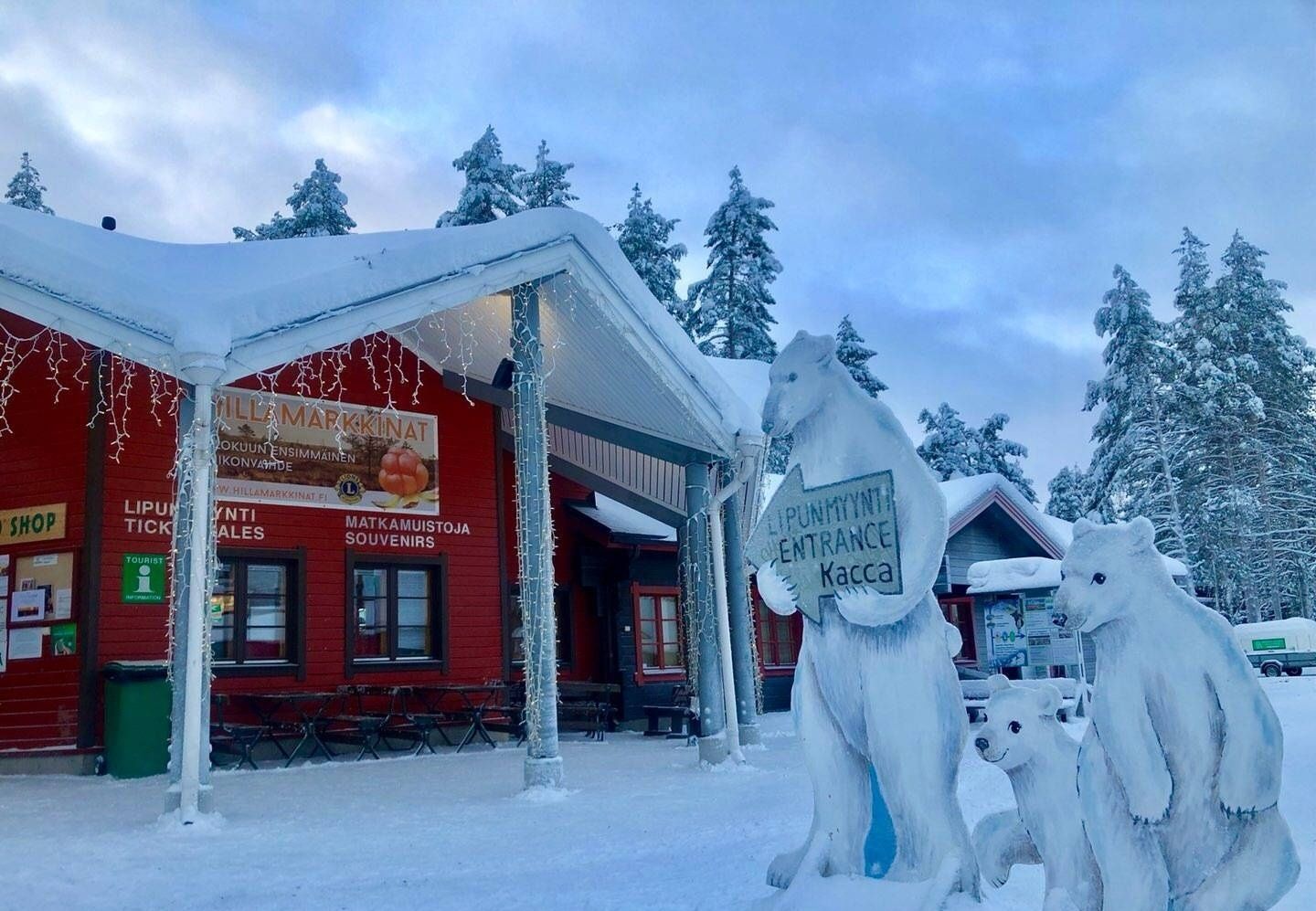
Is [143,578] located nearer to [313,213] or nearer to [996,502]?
[996,502]

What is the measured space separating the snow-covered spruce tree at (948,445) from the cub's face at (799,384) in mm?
30963

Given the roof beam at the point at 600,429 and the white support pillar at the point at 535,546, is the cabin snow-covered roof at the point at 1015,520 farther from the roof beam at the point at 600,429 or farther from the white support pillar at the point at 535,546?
the white support pillar at the point at 535,546

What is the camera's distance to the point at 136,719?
10.2 metres

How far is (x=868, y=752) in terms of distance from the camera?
14.3 ft

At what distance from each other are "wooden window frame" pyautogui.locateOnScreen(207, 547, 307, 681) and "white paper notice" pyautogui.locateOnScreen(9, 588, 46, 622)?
69.8 inches

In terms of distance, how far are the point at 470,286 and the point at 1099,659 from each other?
601cm

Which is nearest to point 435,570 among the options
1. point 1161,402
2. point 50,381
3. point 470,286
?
point 50,381

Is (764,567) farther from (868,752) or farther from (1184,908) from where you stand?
(1184,908)

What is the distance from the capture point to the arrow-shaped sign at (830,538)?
4.35 m

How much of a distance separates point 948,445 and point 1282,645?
459 inches

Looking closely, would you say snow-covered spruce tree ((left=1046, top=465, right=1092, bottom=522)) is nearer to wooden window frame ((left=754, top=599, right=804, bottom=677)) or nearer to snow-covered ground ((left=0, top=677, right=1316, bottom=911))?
wooden window frame ((left=754, top=599, right=804, bottom=677))

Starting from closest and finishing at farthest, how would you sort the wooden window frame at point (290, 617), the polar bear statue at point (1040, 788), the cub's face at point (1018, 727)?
1. the polar bear statue at point (1040, 788)
2. the cub's face at point (1018, 727)
3. the wooden window frame at point (290, 617)

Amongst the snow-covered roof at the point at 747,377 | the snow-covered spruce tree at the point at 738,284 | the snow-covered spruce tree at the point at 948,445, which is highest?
the snow-covered spruce tree at the point at 738,284

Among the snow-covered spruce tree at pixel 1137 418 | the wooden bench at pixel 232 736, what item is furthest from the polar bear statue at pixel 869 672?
the snow-covered spruce tree at pixel 1137 418
